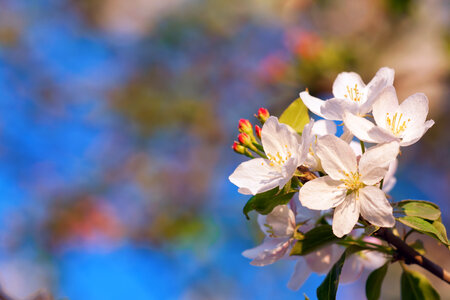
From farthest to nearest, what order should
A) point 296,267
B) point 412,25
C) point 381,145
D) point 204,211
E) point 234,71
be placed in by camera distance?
point 234,71
point 204,211
point 412,25
point 296,267
point 381,145

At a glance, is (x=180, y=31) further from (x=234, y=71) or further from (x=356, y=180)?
(x=356, y=180)

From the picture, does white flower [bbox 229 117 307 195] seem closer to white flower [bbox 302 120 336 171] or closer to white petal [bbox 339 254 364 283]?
white flower [bbox 302 120 336 171]

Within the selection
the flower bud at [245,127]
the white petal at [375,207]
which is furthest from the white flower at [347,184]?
the flower bud at [245,127]

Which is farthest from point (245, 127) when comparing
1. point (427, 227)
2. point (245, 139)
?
point (427, 227)

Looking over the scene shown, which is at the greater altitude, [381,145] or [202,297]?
[202,297]

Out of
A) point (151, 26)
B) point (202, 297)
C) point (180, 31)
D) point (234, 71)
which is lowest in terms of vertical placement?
point (202, 297)

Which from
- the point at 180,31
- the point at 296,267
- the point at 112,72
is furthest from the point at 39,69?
the point at 296,267

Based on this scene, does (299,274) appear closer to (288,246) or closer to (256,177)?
(288,246)
